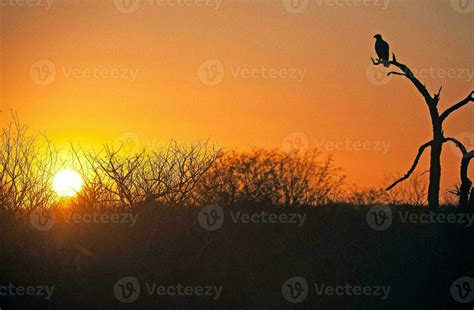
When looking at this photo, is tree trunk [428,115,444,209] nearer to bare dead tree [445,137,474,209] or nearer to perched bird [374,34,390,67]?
bare dead tree [445,137,474,209]

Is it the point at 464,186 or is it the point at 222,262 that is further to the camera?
the point at 464,186

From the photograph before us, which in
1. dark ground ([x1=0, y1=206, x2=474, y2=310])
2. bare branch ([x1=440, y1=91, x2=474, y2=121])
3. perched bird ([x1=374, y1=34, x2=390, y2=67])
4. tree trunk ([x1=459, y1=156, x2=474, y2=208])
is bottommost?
dark ground ([x1=0, y1=206, x2=474, y2=310])

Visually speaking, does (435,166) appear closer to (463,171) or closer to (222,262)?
(463,171)

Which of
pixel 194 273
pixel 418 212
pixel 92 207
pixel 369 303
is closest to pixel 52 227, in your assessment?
pixel 92 207

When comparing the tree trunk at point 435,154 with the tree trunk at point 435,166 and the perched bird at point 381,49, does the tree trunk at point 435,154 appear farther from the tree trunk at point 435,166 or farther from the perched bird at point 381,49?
the perched bird at point 381,49

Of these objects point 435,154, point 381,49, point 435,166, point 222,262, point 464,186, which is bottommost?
point 222,262

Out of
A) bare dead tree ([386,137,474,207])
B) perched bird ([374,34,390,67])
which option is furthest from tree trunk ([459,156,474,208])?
perched bird ([374,34,390,67])

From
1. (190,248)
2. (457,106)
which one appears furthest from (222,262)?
(457,106)

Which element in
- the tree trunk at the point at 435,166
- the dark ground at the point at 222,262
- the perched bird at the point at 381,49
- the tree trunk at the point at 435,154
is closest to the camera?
the dark ground at the point at 222,262

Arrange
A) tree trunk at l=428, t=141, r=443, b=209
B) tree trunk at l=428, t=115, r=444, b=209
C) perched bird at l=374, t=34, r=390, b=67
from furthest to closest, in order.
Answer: tree trunk at l=428, t=141, r=443, b=209
tree trunk at l=428, t=115, r=444, b=209
perched bird at l=374, t=34, r=390, b=67

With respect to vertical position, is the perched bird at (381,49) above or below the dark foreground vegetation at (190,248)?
above

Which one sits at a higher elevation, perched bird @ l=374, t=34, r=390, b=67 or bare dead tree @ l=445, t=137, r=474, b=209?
perched bird @ l=374, t=34, r=390, b=67

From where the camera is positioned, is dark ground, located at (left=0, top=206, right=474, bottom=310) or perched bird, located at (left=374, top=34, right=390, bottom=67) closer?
dark ground, located at (left=0, top=206, right=474, bottom=310)

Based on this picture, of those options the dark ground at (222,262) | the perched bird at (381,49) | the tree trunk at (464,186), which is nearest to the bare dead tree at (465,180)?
the tree trunk at (464,186)
